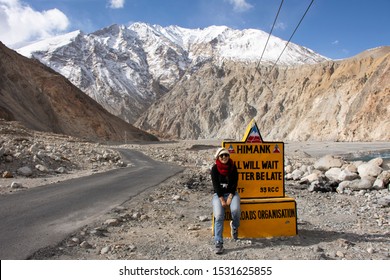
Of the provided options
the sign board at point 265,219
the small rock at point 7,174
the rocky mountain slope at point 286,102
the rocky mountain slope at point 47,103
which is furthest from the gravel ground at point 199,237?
the rocky mountain slope at point 286,102

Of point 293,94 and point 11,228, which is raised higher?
point 293,94

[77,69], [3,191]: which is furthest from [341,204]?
[77,69]

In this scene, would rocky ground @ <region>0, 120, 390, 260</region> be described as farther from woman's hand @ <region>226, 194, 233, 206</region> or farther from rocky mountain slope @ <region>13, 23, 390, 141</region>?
rocky mountain slope @ <region>13, 23, 390, 141</region>

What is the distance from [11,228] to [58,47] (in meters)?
206

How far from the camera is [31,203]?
9.72 meters

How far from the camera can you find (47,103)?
71125 millimetres

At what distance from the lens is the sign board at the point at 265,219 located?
7.09 m

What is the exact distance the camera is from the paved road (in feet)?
21.0

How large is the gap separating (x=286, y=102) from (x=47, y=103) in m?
65.1

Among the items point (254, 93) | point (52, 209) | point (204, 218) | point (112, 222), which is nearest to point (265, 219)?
point (204, 218)

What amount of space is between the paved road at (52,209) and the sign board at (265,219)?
120 inches

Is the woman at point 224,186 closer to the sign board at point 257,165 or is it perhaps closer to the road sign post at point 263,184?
the road sign post at point 263,184
